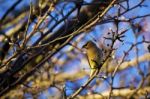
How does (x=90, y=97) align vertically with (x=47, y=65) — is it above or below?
below

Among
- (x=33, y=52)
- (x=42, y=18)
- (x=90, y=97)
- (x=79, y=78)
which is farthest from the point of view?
(x=79, y=78)

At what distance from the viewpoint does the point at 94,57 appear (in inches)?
115

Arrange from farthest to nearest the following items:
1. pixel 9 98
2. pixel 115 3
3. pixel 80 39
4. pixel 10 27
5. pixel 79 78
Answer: pixel 79 78
pixel 10 27
pixel 80 39
pixel 9 98
pixel 115 3

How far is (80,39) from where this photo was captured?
6418 mm

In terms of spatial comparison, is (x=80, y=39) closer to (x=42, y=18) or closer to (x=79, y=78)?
(x=79, y=78)

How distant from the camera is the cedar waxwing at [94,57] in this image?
9.43 feet

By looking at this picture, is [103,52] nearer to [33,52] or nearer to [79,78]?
[33,52]

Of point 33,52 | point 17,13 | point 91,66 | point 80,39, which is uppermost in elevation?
point 17,13

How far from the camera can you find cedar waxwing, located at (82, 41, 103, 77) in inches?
113

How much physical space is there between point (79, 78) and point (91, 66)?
180 inches

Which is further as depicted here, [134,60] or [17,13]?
[17,13]

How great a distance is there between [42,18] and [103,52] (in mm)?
750

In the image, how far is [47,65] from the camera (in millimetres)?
5906

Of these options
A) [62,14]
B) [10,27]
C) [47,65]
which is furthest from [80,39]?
[62,14]
